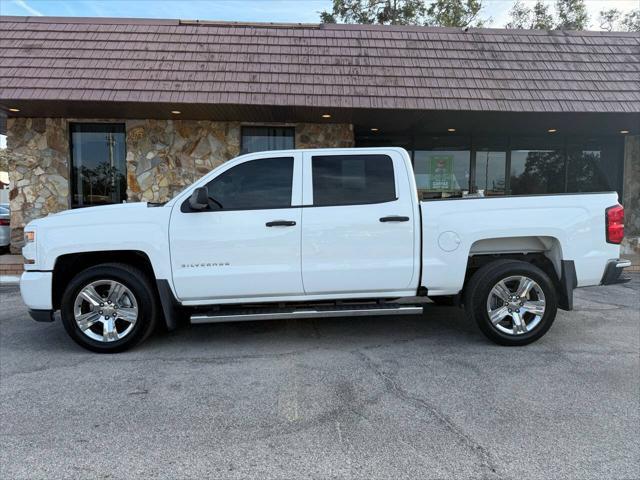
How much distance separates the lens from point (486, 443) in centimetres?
283

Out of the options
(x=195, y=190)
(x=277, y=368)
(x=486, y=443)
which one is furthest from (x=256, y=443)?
(x=195, y=190)

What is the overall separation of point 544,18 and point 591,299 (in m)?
25.0

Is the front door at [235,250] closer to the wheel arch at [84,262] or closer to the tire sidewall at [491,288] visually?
the wheel arch at [84,262]

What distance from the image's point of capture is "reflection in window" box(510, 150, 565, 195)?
1213 centimetres

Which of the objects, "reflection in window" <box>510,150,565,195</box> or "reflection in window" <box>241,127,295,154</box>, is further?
"reflection in window" <box>510,150,565,195</box>

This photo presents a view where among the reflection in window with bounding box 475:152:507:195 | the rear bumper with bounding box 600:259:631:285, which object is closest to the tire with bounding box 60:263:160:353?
the rear bumper with bounding box 600:259:631:285

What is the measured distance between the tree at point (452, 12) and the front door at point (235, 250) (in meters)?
24.8

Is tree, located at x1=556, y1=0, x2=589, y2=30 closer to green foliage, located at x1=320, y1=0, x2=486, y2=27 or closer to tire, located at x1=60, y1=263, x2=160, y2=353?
green foliage, located at x1=320, y1=0, x2=486, y2=27

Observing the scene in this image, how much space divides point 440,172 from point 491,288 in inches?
320

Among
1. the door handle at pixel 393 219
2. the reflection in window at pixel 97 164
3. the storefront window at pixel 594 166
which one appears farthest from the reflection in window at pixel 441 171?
the door handle at pixel 393 219

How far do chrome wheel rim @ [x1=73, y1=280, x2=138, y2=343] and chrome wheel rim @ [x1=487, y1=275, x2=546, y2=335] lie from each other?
3674 millimetres

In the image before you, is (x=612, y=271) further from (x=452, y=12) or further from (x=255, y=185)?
(x=452, y=12)

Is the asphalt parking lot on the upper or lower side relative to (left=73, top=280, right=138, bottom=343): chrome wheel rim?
lower

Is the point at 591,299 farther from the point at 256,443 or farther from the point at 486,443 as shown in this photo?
the point at 256,443
